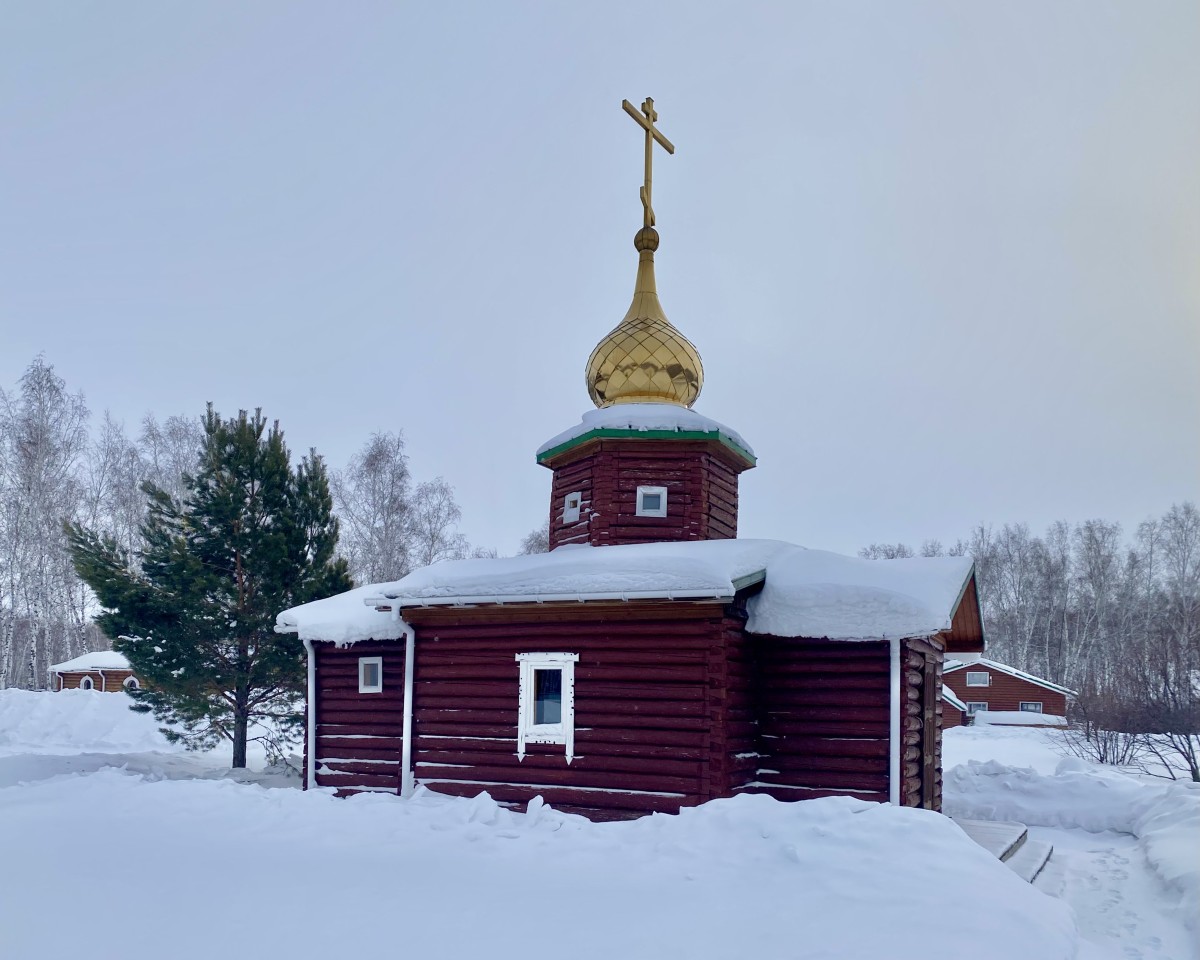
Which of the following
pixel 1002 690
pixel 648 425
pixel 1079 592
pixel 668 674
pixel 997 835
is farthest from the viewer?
pixel 1079 592

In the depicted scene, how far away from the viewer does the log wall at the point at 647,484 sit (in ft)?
45.3

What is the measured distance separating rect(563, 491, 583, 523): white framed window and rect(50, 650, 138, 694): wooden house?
1191 inches

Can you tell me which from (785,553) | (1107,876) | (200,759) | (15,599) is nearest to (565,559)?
(785,553)

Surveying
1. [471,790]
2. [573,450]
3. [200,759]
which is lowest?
[200,759]

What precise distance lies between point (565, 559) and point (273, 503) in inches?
328

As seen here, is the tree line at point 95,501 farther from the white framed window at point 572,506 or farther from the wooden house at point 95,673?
the white framed window at point 572,506

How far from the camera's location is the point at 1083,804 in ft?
47.0

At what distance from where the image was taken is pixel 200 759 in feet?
68.5

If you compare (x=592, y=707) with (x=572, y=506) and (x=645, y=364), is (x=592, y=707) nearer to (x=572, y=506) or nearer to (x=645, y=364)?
(x=572, y=506)

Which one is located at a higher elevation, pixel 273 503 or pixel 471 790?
pixel 273 503

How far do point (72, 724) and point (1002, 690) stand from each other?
3659 cm

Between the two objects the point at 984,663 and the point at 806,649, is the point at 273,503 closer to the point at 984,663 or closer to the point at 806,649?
the point at 806,649

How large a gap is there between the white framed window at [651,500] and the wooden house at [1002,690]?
31588 mm

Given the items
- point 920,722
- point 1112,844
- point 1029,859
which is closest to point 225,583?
point 920,722
